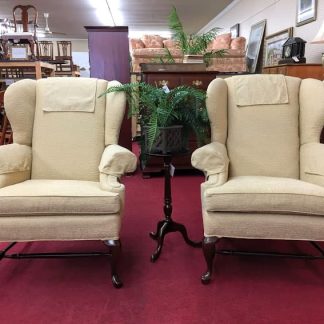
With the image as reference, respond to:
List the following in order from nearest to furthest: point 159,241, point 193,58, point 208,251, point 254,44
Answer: point 208,251, point 159,241, point 193,58, point 254,44

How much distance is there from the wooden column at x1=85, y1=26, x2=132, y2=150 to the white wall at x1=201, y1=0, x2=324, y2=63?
240cm

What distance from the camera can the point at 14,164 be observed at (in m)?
1.87

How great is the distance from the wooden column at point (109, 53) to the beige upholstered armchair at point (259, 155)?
5.01ft

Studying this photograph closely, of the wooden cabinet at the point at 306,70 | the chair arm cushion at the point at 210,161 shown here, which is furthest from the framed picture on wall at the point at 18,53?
the chair arm cushion at the point at 210,161

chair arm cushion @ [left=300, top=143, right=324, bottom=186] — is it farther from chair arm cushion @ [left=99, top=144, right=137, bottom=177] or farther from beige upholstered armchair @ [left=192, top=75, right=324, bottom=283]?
chair arm cushion @ [left=99, top=144, right=137, bottom=177]

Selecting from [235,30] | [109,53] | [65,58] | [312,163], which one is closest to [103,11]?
[65,58]

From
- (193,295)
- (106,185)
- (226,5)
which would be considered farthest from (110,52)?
(226,5)

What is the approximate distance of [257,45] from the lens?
614 centimetres

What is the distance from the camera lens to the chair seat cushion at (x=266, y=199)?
1.60 meters

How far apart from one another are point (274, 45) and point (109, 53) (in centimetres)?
319

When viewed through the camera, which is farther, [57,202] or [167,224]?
[167,224]

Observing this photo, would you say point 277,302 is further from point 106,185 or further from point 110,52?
point 110,52

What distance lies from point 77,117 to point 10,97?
1.34ft

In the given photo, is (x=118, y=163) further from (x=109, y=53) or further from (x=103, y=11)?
(x=103, y=11)
